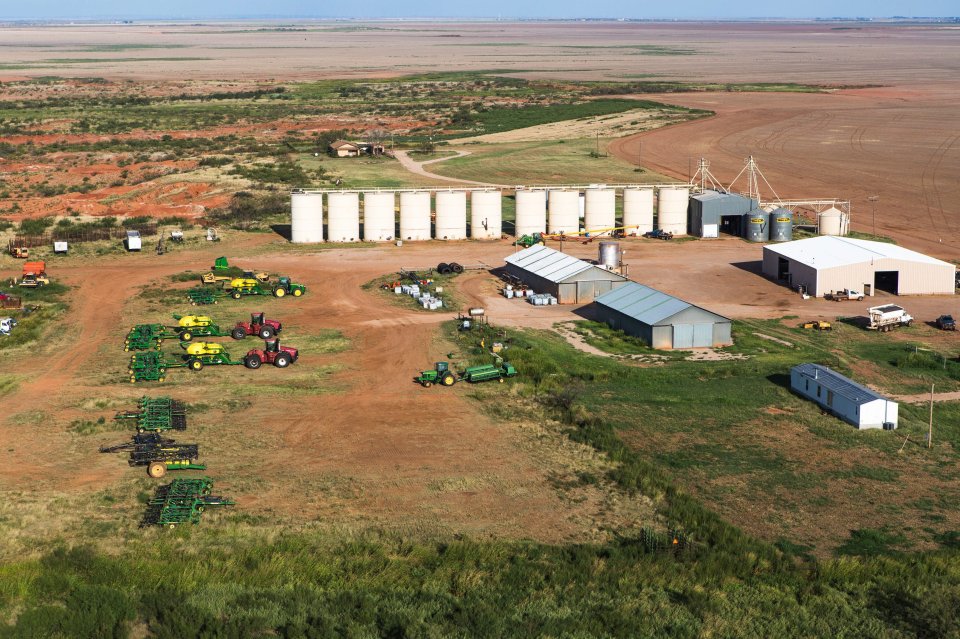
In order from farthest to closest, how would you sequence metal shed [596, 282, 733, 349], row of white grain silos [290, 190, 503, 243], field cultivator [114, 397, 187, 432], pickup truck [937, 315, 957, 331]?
row of white grain silos [290, 190, 503, 243], pickup truck [937, 315, 957, 331], metal shed [596, 282, 733, 349], field cultivator [114, 397, 187, 432]

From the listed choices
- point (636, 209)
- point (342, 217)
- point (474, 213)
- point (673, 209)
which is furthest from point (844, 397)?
point (342, 217)

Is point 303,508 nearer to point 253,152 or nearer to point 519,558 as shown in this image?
point 519,558

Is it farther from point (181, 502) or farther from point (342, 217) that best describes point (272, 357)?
point (342, 217)

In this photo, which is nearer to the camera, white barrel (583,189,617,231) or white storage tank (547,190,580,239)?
white storage tank (547,190,580,239)

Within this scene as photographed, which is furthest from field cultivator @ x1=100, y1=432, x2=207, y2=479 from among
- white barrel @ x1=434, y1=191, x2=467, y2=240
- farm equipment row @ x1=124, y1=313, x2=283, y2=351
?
white barrel @ x1=434, y1=191, x2=467, y2=240

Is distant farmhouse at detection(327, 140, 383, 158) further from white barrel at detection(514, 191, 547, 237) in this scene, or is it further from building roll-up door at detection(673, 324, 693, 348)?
building roll-up door at detection(673, 324, 693, 348)

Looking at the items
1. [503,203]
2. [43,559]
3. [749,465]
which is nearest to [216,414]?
[43,559]

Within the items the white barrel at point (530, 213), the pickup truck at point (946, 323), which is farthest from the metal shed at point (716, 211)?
the pickup truck at point (946, 323)

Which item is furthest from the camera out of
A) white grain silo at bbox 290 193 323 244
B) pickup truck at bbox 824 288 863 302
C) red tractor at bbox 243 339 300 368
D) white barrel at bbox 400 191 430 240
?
white barrel at bbox 400 191 430 240

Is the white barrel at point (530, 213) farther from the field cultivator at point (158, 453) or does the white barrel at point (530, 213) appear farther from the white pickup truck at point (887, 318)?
the field cultivator at point (158, 453)
